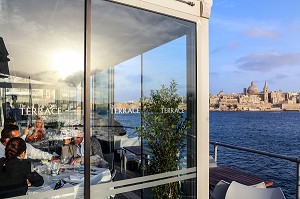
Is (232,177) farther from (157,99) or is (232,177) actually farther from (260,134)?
(260,134)

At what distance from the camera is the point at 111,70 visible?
271cm

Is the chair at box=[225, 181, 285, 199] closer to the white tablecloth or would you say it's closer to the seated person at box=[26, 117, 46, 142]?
the white tablecloth

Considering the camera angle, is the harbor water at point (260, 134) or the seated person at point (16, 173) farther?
the harbor water at point (260, 134)

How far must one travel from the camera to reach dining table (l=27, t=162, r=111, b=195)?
1904 mm

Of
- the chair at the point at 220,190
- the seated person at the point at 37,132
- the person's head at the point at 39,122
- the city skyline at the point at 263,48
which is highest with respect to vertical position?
the city skyline at the point at 263,48

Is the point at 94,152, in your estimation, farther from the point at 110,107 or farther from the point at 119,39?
the point at 119,39

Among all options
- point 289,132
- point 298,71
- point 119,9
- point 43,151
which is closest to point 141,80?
point 119,9

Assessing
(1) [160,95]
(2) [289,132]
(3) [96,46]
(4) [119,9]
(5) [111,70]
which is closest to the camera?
(3) [96,46]

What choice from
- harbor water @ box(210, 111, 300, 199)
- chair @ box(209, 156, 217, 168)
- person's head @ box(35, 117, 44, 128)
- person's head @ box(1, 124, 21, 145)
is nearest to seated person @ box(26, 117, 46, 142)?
person's head @ box(35, 117, 44, 128)

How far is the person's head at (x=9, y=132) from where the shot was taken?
2.13 metres

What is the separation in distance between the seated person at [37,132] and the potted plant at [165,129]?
972 mm

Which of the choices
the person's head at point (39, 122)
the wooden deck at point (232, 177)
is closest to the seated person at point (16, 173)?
the person's head at point (39, 122)

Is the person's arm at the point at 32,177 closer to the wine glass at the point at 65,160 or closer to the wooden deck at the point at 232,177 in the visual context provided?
the wine glass at the point at 65,160

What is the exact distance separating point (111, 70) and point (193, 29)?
94cm
